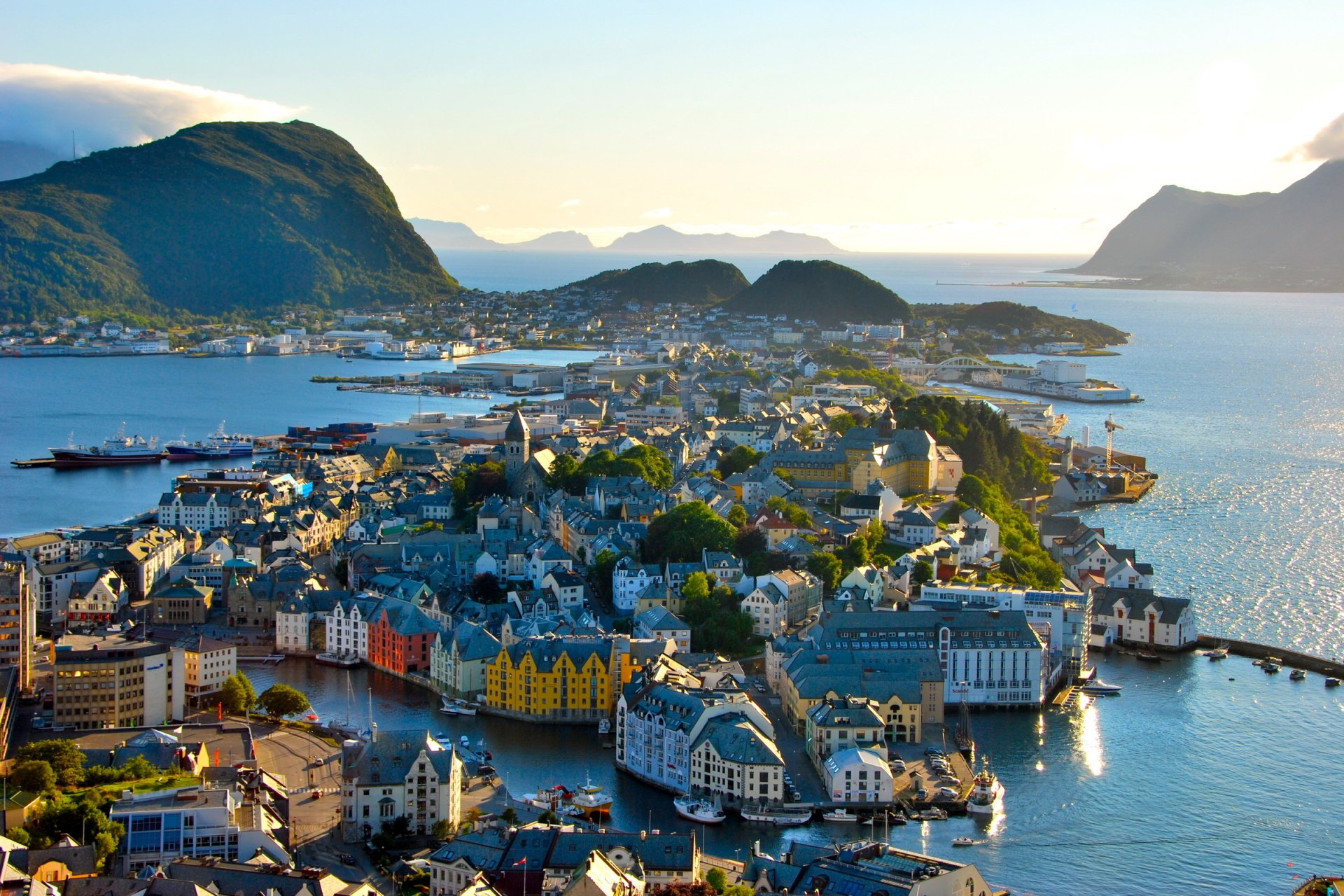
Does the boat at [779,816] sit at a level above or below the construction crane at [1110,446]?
below

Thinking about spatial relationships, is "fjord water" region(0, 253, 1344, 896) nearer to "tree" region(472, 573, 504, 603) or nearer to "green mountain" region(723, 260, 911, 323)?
"tree" region(472, 573, 504, 603)

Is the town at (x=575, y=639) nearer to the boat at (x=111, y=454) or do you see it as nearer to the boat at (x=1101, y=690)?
the boat at (x=1101, y=690)

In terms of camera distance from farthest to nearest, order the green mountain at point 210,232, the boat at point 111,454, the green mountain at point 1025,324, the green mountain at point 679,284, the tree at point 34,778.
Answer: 1. the green mountain at point 679,284
2. the green mountain at point 210,232
3. the green mountain at point 1025,324
4. the boat at point 111,454
5. the tree at point 34,778

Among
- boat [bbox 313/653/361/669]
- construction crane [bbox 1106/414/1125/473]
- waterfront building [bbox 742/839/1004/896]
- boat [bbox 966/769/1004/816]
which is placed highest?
construction crane [bbox 1106/414/1125/473]

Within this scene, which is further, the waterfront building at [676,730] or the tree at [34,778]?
the waterfront building at [676,730]

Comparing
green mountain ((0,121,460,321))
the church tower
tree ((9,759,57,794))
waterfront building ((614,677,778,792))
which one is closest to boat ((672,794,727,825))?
waterfront building ((614,677,778,792))

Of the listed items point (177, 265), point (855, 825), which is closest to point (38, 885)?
point (855, 825)

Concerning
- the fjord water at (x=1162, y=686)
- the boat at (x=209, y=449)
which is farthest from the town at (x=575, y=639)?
the boat at (x=209, y=449)
